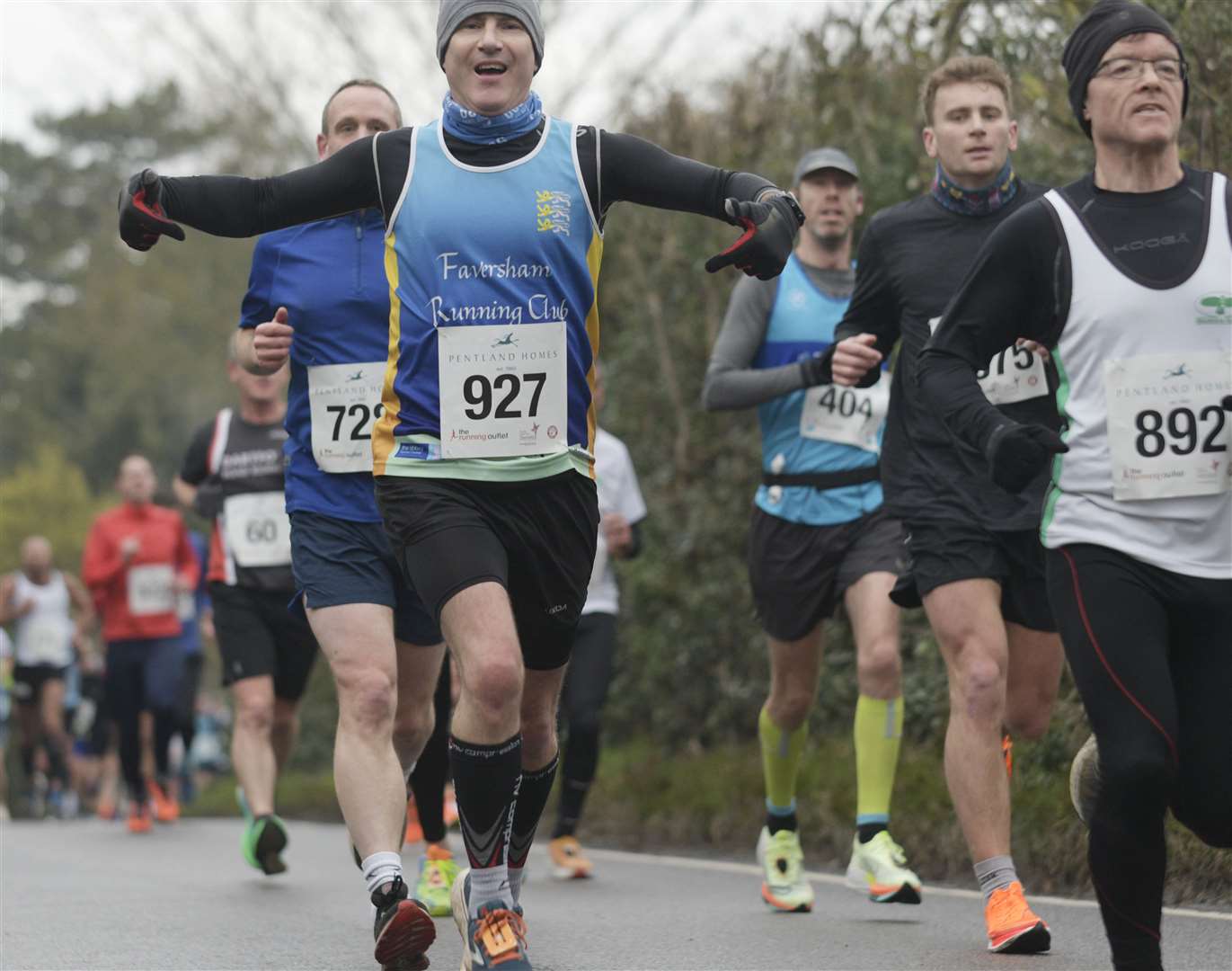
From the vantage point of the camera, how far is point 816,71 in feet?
39.6

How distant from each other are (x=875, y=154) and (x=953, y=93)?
16.0ft

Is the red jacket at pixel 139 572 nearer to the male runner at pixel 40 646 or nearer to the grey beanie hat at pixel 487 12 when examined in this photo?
Result: the male runner at pixel 40 646

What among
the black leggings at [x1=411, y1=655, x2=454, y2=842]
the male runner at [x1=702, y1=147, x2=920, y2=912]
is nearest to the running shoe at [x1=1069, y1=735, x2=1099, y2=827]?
the male runner at [x1=702, y1=147, x2=920, y2=912]

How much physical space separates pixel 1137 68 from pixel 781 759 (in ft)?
11.9

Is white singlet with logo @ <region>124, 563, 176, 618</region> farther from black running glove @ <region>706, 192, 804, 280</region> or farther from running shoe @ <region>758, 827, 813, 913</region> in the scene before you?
black running glove @ <region>706, 192, 804, 280</region>

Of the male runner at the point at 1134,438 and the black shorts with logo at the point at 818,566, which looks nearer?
the male runner at the point at 1134,438

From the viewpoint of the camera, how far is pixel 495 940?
504cm

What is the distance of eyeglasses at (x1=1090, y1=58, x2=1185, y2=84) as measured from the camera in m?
4.75

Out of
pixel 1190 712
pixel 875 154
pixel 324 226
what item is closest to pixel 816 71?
pixel 875 154

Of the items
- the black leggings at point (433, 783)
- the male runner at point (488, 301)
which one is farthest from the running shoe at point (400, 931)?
the black leggings at point (433, 783)

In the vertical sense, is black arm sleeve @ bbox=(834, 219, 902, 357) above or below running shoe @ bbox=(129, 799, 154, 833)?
above

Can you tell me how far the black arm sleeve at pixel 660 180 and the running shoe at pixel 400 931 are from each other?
5.99 ft

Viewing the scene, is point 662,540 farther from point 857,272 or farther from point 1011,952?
point 1011,952

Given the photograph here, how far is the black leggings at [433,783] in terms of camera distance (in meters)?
7.68
